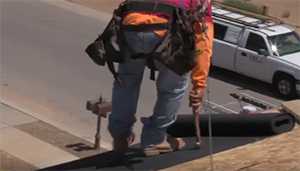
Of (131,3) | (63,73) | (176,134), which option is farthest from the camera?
(63,73)

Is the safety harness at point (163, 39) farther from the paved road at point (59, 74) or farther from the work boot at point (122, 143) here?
the paved road at point (59, 74)

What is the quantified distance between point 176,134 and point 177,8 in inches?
60.0

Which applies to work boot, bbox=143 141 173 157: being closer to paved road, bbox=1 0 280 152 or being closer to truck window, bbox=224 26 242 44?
paved road, bbox=1 0 280 152

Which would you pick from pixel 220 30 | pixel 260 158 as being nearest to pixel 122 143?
pixel 260 158

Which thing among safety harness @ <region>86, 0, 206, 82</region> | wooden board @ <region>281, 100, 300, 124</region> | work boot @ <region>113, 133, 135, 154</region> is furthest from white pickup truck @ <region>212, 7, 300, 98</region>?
safety harness @ <region>86, 0, 206, 82</region>

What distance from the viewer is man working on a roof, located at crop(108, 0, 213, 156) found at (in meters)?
4.95

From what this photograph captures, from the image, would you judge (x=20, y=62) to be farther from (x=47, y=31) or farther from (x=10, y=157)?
(x=10, y=157)

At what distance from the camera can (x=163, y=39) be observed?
494 cm

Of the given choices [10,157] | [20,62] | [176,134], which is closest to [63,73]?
[20,62]

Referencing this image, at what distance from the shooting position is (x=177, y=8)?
195 inches

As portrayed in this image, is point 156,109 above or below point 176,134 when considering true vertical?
above

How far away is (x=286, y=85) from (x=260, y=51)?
1120 mm

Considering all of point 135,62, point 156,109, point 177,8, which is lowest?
point 156,109

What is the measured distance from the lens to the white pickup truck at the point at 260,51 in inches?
780
